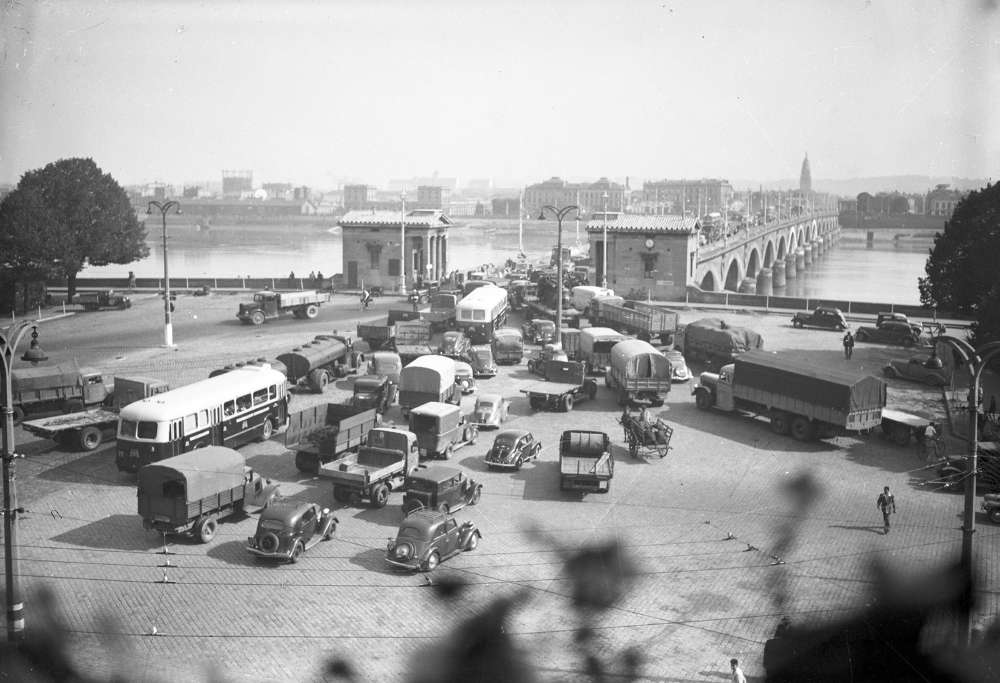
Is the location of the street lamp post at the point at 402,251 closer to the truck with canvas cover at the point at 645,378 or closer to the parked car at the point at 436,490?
the truck with canvas cover at the point at 645,378

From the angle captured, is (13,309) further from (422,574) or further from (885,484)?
(885,484)

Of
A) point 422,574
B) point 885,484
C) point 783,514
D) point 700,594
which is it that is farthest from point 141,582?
point 885,484

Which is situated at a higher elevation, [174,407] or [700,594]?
[174,407]

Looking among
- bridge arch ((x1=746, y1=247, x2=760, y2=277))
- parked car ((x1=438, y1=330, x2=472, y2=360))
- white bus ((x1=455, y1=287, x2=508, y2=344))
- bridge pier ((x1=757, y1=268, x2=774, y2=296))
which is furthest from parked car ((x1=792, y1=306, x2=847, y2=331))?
bridge pier ((x1=757, y1=268, x2=774, y2=296))

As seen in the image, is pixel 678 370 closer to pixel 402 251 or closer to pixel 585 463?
pixel 585 463

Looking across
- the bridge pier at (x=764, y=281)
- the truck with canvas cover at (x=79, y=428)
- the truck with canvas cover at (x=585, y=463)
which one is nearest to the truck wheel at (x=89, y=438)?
the truck with canvas cover at (x=79, y=428)
